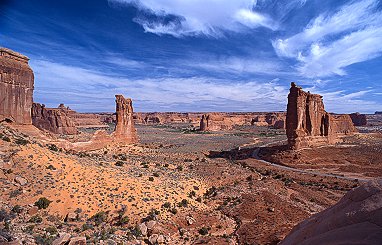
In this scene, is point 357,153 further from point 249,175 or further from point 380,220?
point 380,220

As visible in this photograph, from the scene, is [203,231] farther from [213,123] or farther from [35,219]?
[213,123]

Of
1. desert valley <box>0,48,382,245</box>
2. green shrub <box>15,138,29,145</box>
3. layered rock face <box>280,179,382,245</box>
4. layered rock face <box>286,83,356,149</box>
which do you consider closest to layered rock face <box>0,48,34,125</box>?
desert valley <box>0,48,382,245</box>

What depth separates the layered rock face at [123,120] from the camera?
4241 cm

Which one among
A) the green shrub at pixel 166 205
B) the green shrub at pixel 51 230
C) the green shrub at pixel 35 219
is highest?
the green shrub at pixel 35 219

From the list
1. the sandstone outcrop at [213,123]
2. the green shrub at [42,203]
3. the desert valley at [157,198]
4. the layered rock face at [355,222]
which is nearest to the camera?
the layered rock face at [355,222]

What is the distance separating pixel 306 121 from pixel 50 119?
5894 centimetres

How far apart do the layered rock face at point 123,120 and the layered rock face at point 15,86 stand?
60.4 feet

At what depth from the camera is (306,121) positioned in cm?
4519

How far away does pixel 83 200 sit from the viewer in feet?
56.3

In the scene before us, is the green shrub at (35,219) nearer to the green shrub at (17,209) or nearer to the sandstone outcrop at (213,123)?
the green shrub at (17,209)

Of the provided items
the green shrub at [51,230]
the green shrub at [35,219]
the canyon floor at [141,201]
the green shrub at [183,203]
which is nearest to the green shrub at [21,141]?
the canyon floor at [141,201]

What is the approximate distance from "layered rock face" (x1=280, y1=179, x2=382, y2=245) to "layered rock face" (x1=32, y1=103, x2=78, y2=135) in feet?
223

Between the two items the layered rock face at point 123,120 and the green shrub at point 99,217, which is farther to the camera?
the layered rock face at point 123,120

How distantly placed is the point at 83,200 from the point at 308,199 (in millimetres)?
18862
